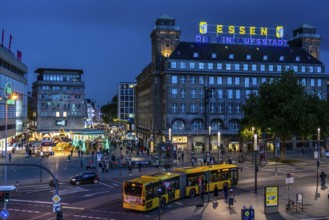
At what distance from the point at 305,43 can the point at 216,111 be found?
1327 inches

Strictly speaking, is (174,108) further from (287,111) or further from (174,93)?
(287,111)

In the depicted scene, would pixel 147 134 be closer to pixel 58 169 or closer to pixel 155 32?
pixel 155 32

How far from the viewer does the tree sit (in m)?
64.4

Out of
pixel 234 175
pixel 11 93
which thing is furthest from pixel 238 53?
pixel 234 175

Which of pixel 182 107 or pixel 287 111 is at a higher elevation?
pixel 182 107

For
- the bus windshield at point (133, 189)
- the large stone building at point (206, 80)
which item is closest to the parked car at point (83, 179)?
A: the bus windshield at point (133, 189)

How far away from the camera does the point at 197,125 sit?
92875mm

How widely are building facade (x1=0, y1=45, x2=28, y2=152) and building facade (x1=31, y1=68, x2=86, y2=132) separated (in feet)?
18.7

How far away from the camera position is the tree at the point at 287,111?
6438 centimetres

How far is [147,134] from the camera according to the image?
10725 cm

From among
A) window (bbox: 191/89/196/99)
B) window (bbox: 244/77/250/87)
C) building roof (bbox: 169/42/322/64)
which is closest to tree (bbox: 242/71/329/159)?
window (bbox: 191/89/196/99)

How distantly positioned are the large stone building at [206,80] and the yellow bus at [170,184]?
47111mm

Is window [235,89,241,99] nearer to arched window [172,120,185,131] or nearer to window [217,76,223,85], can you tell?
window [217,76,223,85]

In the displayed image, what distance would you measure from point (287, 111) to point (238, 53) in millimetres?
36079
